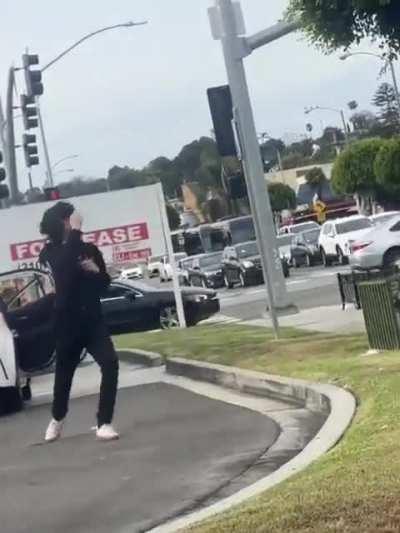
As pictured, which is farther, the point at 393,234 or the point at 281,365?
the point at 393,234

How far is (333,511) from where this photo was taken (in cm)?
587

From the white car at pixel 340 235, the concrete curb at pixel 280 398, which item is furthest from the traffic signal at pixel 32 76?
the white car at pixel 340 235

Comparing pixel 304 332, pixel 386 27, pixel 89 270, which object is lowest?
pixel 304 332

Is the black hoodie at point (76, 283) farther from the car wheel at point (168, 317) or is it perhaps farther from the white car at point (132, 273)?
the white car at point (132, 273)

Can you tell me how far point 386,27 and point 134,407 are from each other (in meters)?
6.64

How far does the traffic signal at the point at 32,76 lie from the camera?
2719 cm

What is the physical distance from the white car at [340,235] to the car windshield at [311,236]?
Answer: 4.98m

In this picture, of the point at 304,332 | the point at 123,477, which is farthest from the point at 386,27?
the point at 304,332

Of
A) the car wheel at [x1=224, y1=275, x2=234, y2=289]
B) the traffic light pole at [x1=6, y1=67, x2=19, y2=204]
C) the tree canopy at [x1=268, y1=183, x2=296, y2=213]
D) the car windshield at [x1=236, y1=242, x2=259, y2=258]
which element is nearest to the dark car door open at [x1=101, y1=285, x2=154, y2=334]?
the traffic light pole at [x1=6, y1=67, x2=19, y2=204]

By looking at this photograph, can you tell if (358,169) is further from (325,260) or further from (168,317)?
(168,317)

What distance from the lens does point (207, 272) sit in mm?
52375

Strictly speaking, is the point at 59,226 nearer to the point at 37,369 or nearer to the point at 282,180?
the point at 37,369

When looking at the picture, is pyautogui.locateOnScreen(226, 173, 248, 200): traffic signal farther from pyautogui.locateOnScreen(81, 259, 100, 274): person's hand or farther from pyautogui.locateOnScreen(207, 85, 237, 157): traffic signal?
pyautogui.locateOnScreen(81, 259, 100, 274): person's hand

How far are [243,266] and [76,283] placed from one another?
37018mm
